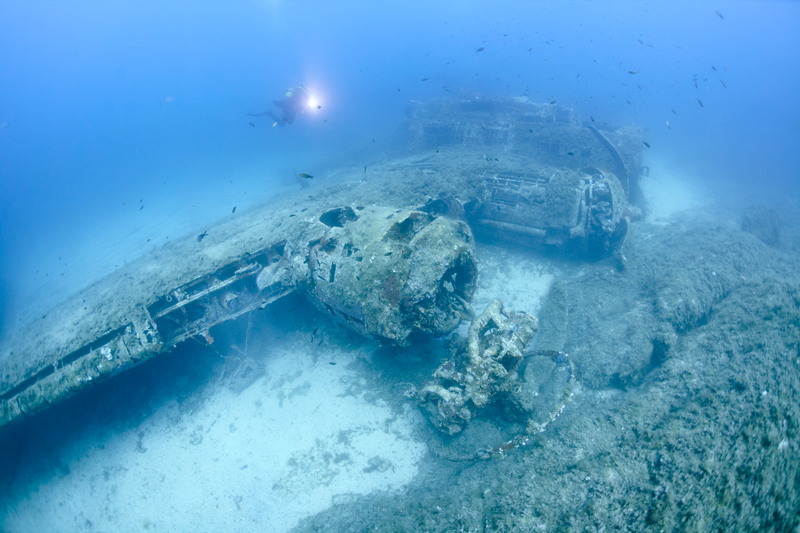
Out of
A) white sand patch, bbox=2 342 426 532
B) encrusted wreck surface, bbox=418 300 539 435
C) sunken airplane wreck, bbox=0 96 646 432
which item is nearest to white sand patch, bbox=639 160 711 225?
sunken airplane wreck, bbox=0 96 646 432

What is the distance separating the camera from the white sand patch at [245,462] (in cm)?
490

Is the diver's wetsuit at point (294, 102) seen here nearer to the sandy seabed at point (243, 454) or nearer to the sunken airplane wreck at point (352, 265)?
the sunken airplane wreck at point (352, 265)

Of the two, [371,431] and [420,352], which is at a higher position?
[420,352]

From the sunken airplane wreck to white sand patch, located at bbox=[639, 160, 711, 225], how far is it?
5186mm

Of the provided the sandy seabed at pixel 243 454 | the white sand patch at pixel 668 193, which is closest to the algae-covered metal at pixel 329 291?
the sandy seabed at pixel 243 454

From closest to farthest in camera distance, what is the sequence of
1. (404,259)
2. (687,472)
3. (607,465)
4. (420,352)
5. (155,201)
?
(687,472)
(607,465)
(404,259)
(420,352)
(155,201)

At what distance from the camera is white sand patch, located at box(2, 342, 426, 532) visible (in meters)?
4.90

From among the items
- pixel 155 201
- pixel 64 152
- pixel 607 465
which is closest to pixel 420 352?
pixel 607 465

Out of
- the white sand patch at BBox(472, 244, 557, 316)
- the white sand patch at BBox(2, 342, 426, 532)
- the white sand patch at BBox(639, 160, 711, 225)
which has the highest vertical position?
the white sand patch at BBox(472, 244, 557, 316)

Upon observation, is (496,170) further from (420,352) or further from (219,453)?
(219,453)

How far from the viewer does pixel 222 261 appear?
6324mm

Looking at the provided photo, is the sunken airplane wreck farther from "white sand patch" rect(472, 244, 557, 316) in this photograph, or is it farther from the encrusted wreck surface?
"white sand patch" rect(472, 244, 557, 316)

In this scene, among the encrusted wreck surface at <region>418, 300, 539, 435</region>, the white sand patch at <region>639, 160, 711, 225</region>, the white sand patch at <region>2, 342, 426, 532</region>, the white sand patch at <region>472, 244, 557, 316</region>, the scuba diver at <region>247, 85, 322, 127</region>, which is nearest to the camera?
the encrusted wreck surface at <region>418, 300, 539, 435</region>

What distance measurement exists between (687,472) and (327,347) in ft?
19.6
